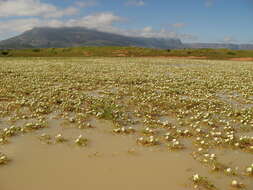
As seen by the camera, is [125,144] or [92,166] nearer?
[92,166]

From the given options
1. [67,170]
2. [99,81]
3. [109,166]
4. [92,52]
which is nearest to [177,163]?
[109,166]

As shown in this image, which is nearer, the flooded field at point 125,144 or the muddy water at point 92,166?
the muddy water at point 92,166

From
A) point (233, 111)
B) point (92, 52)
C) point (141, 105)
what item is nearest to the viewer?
point (233, 111)

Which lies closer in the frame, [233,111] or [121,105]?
[233,111]

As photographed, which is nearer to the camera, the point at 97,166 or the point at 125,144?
the point at 97,166

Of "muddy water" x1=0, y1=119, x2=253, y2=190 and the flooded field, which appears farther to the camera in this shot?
the flooded field

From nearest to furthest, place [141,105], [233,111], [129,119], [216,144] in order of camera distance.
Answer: [216,144]
[129,119]
[233,111]
[141,105]

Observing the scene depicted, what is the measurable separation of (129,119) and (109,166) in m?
5.04

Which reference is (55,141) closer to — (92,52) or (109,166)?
(109,166)

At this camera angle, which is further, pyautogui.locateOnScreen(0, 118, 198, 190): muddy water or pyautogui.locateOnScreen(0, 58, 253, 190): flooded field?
pyautogui.locateOnScreen(0, 58, 253, 190): flooded field

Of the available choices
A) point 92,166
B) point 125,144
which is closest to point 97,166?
point 92,166

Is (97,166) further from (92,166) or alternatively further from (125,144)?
(125,144)

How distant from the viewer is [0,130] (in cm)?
1059

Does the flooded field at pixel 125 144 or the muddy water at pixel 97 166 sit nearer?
the muddy water at pixel 97 166
